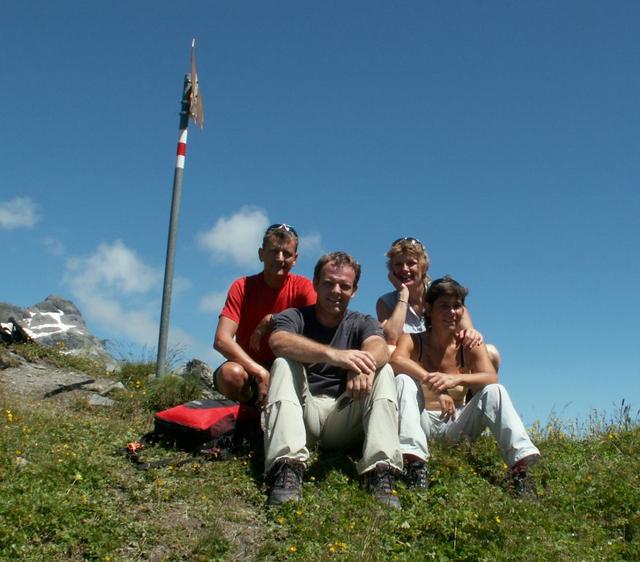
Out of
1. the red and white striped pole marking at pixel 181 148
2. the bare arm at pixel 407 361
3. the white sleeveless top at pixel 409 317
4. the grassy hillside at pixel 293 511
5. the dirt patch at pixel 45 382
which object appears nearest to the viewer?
the grassy hillside at pixel 293 511

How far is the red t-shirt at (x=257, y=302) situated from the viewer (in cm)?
691

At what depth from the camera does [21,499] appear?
5.00m

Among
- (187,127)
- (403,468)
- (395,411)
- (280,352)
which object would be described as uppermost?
(187,127)

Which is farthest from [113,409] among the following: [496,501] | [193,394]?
[496,501]

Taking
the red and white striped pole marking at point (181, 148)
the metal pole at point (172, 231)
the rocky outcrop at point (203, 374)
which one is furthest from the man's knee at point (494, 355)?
the red and white striped pole marking at point (181, 148)

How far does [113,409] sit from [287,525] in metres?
4.75

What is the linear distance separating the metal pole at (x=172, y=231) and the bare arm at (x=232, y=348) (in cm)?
485

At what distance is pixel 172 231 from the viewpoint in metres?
12.4

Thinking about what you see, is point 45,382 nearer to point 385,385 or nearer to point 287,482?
point 287,482

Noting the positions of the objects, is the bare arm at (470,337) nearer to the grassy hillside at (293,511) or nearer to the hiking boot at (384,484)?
the grassy hillside at (293,511)

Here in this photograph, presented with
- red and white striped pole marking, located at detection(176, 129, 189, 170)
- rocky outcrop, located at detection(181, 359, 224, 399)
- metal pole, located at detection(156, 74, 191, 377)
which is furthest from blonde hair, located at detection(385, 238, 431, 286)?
red and white striped pole marking, located at detection(176, 129, 189, 170)

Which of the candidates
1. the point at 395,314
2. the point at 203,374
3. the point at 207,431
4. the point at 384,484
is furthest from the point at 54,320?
the point at 384,484

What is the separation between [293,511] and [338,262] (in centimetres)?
213

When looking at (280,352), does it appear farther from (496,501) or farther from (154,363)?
(154,363)
